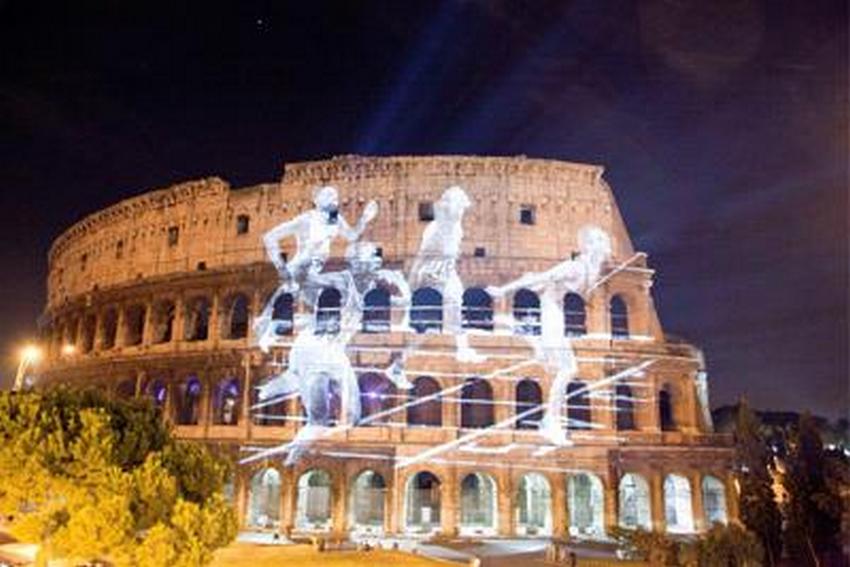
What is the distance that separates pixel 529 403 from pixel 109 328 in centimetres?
1916

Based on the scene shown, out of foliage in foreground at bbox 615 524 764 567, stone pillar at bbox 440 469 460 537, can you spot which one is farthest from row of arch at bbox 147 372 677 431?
foliage in foreground at bbox 615 524 764 567

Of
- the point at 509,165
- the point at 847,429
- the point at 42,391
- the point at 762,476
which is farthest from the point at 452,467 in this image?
the point at 847,429

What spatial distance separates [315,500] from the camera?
25.7 meters

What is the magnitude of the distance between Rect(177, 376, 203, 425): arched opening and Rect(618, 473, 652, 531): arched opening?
16.6 m

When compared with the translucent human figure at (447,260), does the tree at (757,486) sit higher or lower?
lower

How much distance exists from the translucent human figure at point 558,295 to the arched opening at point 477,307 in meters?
0.69

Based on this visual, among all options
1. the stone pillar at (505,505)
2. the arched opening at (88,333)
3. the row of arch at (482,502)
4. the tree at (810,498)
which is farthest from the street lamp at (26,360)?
the tree at (810,498)

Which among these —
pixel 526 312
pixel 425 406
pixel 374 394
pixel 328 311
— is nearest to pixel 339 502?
pixel 374 394

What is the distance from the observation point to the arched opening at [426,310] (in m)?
26.6

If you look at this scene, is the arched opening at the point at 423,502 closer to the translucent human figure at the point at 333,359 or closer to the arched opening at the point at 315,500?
the arched opening at the point at 315,500

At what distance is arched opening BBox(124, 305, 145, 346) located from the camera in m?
30.1

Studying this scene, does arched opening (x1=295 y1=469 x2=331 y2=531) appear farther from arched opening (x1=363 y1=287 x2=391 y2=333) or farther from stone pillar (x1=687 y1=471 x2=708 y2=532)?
stone pillar (x1=687 y1=471 x2=708 y2=532)

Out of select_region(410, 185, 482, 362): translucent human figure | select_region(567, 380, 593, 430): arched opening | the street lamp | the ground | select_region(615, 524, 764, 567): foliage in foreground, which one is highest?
select_region(410, 185, 482, 362): translucent human figure

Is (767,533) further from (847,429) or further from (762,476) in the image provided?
(847,429)
